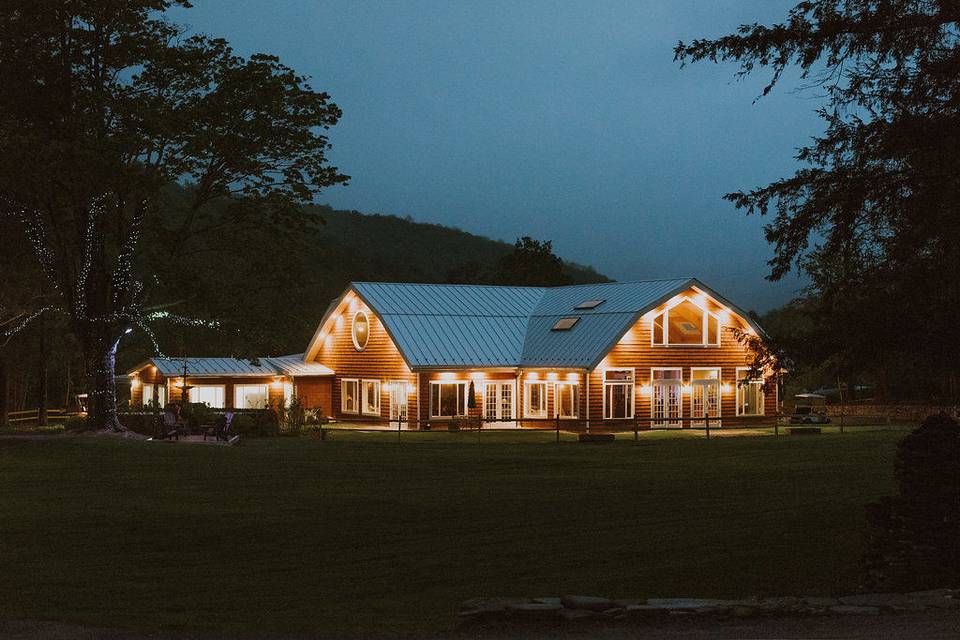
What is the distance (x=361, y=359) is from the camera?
47.2 m

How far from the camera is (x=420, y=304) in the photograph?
47.8 m

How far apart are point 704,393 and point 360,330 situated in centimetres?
1413

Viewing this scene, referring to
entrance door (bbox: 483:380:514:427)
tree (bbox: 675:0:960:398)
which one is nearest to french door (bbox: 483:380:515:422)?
entrance door (bbox: 483:380:514:427)

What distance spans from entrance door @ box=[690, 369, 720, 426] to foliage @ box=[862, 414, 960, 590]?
32.4 m

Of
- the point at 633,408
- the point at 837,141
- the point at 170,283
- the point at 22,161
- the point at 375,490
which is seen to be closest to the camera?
the point at 837,141

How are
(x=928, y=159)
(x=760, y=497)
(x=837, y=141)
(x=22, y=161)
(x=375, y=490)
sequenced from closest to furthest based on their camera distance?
1. (x=928, y=159)
2. (x=837, y=141)
3. (x=760, y=497)
4. (x=375, y=490)
5. (x=22, y=161)

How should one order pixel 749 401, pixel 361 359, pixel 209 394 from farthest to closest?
pixel 209 394 < pixel 749 401 < pixel 361 359

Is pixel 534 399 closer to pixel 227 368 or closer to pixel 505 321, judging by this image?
pixel 505 321

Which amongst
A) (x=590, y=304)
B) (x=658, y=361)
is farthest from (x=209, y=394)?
(x=658, y=361)

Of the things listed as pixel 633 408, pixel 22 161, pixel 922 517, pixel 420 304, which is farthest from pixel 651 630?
pixel 420 304

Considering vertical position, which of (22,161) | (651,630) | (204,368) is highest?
(22,161)

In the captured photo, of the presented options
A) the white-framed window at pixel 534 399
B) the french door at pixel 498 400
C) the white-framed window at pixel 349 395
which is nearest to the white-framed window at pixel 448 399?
the french door at pixel 498 400

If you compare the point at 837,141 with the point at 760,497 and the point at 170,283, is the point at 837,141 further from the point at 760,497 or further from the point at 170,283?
the point at 170,283

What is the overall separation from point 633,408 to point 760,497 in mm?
23817
